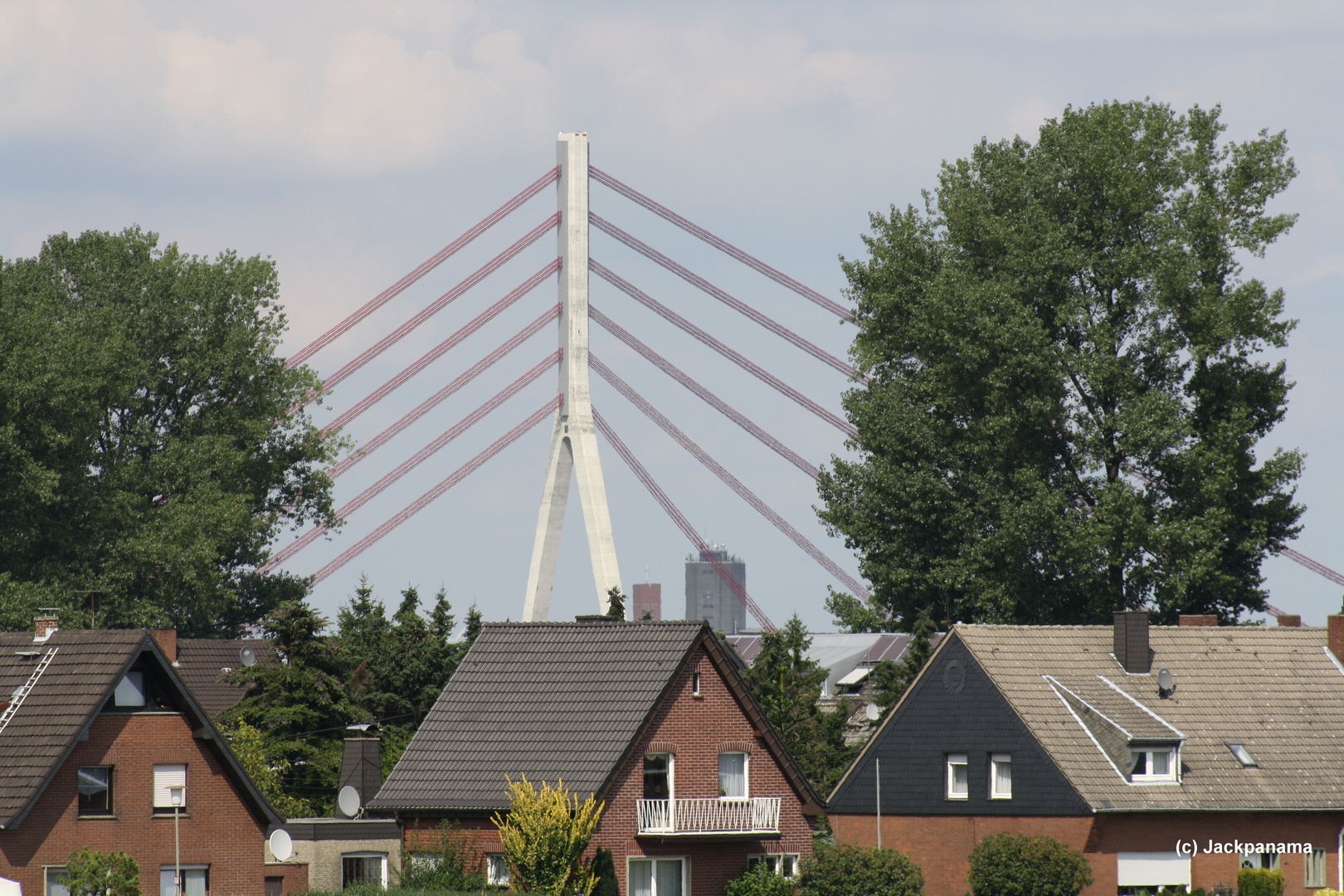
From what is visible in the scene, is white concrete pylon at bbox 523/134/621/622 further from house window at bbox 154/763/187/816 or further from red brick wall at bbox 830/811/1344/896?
house window at bbox 154/763/187/816

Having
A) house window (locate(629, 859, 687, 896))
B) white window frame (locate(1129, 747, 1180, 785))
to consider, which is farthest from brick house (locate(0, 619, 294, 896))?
white window frame (locate(1129, 747, 1180, 785))

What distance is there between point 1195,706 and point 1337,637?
496 centimetres

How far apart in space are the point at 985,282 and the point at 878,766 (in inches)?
859

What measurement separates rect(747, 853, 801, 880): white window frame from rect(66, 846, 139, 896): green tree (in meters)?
13.3

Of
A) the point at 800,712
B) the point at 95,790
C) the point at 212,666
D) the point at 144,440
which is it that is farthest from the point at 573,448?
the point at 95,790

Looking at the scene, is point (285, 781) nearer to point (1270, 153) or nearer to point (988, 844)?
point (988, 844)

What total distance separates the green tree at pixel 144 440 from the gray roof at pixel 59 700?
27802 mm

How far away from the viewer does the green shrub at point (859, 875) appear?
39438mm

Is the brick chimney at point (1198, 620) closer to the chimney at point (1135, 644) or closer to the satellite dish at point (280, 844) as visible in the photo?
the chimney at point (1135, 644)

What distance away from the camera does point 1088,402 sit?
62.9 m

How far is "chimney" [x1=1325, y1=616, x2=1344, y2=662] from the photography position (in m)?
47.3

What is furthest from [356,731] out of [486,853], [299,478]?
[299,478]

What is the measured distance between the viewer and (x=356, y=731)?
52.5 meters

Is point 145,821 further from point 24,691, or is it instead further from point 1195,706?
point 1195,706
